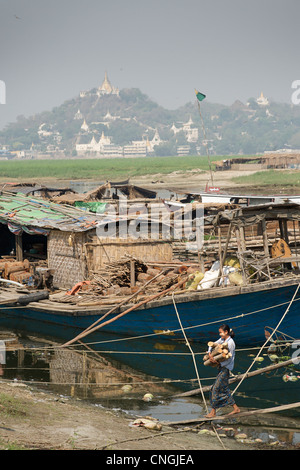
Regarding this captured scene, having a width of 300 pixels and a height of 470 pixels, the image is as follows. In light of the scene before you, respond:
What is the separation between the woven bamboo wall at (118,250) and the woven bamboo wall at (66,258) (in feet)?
0.99

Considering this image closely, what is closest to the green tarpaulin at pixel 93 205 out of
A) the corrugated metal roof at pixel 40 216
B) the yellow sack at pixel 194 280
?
the corrugated metal roof at pixel 40 216

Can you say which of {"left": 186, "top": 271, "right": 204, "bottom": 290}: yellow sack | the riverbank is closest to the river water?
the riverbank

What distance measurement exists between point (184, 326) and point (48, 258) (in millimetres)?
6056

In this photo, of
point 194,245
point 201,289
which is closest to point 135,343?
point 201,289

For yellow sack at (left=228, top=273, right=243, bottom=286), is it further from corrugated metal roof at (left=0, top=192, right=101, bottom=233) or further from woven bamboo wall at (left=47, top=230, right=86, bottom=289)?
woven bamboo wall at (left=47, top=230, right=86, bottom=289)

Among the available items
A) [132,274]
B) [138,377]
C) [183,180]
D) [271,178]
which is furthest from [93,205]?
[183,180]

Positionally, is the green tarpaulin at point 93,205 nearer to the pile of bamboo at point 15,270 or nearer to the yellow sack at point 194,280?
the pile of bamboo at point 15,270

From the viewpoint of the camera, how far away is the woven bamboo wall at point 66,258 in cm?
1703

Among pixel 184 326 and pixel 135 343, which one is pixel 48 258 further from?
pixel 184 326

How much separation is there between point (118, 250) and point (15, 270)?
3652mm

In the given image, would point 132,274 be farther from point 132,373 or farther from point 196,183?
point 196,183

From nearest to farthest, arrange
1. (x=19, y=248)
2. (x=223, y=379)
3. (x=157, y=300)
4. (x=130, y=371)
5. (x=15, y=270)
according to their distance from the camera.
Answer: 1. (x=223, y=379)
2. (x=130, y=371)
3. (x=157, y=300)
4. (x=15, y=270)
5. (x=19, y=248)

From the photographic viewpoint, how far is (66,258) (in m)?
17.5

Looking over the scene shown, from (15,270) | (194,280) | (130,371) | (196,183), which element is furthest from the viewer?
(196,183)
